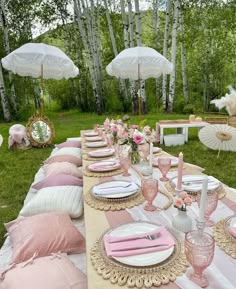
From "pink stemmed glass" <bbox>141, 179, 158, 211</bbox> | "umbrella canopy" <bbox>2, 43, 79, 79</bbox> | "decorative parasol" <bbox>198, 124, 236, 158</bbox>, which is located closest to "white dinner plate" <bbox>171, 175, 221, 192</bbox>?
"pink stemmed glass" <bbox>141, 179, 158, 211</bbox>

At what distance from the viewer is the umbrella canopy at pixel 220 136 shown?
426 centimetres

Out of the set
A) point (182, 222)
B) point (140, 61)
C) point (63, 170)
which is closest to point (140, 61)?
point (140, 61)

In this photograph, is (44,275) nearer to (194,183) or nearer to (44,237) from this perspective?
(44,237)

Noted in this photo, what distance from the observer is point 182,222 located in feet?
4.10

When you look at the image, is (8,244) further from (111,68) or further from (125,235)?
(111,68)

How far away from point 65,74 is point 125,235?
18.4ft

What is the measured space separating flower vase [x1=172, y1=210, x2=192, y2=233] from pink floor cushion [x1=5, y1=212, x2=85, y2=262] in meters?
0.65

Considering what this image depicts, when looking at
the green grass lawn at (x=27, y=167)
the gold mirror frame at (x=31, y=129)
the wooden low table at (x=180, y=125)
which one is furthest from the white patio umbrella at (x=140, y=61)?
the gold mirror frame at (x=31, y=129)

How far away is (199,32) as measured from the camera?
1112 centimetres

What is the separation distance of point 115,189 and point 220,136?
319 centimetres

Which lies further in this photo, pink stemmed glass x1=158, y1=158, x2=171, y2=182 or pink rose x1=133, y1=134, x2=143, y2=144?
pink rose x1=133, y1=134, x2=143, y2=144

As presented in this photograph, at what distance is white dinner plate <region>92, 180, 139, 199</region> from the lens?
1.62 m

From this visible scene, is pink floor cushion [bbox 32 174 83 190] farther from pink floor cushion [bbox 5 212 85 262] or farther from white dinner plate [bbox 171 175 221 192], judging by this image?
white dinner plate [bbox 171 175 221 192]

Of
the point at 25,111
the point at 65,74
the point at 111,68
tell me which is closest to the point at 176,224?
the point at 111,68
